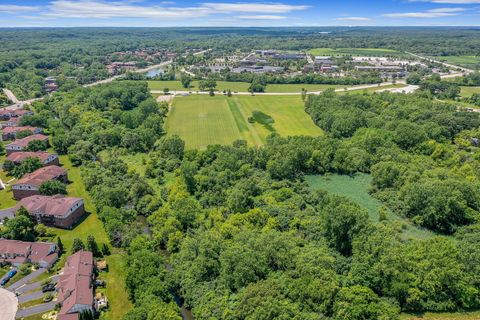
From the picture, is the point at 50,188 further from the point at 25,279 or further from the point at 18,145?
the point at 18,145

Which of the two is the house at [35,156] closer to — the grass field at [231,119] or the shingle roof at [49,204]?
the shingle roof at [49,204]

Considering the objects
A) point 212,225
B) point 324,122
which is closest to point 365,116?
point 324,122

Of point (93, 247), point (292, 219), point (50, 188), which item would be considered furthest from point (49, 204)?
point (292, 219)

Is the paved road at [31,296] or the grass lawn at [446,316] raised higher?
the grass lawn at [446,316]

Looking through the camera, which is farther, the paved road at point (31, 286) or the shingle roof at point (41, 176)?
the shingle roof at point (41, 176)

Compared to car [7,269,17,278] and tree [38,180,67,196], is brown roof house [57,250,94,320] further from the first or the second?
tree [38,180,67,196]

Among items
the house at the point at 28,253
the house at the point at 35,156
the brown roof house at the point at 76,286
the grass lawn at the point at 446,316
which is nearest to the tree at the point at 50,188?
the house at the point at 35,156
